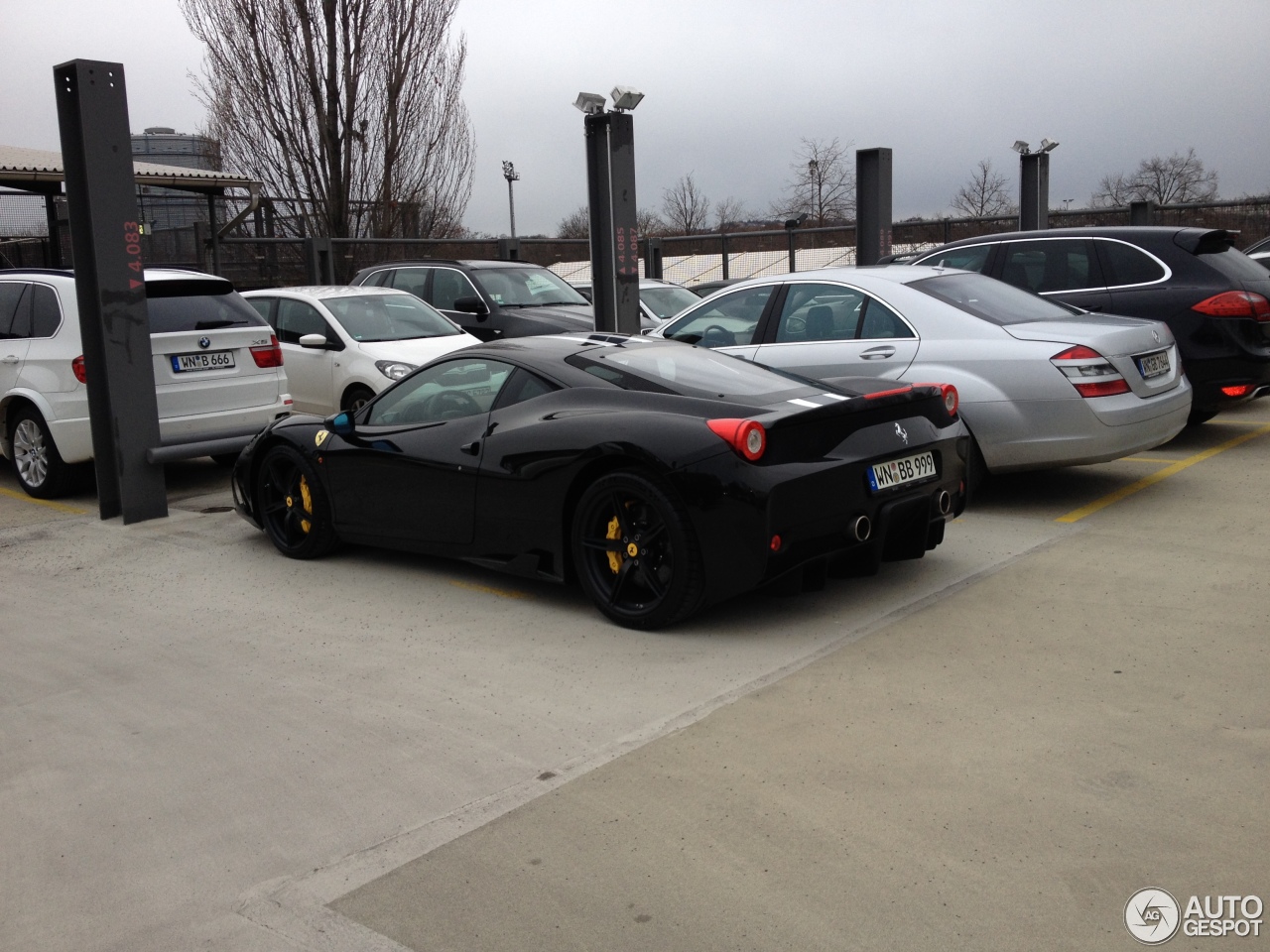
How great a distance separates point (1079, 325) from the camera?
294 inches

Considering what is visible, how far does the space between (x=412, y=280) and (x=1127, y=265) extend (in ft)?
27.4

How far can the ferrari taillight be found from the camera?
4969mm

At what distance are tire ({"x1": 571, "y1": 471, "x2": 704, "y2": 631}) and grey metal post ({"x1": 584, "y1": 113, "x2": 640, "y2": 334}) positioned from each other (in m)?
5.34

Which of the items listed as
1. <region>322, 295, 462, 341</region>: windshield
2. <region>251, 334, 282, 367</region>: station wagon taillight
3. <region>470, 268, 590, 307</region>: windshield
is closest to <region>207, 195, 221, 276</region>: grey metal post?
<region>470, 268, 590, 307</region>: windshield

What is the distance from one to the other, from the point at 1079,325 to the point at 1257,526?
163 cm

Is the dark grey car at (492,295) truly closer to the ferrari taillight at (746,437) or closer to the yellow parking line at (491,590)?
the yellow parking line at (491,590)

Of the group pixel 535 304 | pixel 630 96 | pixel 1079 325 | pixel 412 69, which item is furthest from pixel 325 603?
pixel 412 69

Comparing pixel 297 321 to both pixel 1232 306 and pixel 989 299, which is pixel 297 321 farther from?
pixel 1232 306

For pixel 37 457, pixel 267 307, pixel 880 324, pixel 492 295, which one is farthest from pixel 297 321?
pixel 880 324

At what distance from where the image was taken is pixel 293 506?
7.09 m

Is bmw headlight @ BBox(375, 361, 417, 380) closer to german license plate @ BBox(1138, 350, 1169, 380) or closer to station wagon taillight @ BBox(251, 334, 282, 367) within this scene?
station wagon taillight @ BBox(251, 334, 282, 367)

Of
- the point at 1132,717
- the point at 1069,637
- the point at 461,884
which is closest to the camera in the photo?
the point at 461,884

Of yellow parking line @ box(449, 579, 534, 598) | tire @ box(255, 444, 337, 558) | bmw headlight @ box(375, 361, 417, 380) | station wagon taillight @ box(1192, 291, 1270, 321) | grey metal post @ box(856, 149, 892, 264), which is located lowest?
yellow parking line @ box(449, 579, 534, 598)

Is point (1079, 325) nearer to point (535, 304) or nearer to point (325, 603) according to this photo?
point (325, 603)
